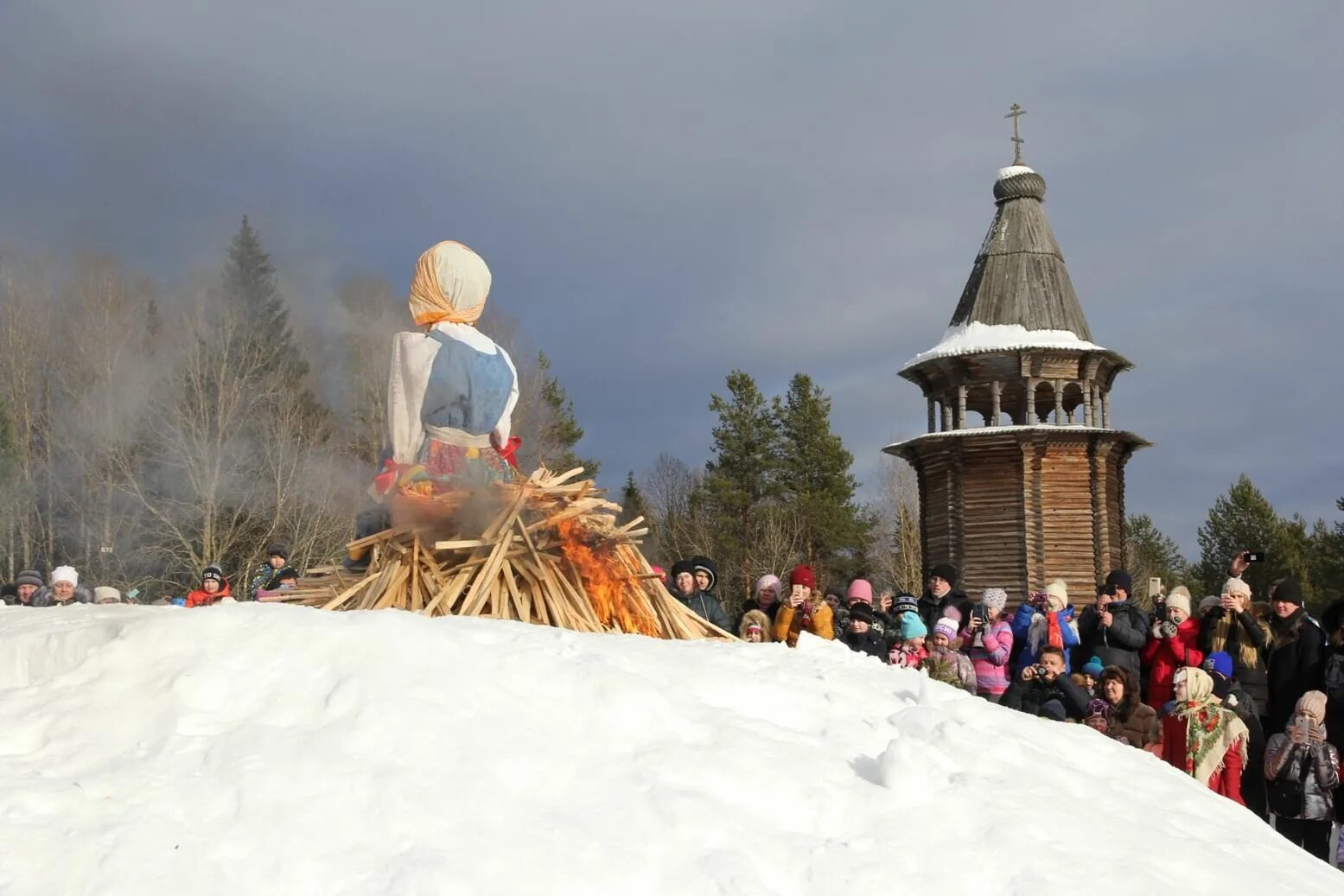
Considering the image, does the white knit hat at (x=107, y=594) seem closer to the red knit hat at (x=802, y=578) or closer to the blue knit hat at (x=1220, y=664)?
the red knit hat at (x=802, y=578)

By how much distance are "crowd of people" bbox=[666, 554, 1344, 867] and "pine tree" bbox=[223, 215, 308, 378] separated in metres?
19.1

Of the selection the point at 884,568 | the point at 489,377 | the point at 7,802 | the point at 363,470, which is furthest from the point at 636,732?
the point at 884,568

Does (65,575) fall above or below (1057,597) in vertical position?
above

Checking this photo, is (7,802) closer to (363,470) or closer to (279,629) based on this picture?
(279,629)

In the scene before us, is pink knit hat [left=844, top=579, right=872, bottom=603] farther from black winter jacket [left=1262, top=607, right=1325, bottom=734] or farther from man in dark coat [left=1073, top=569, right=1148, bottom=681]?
black winter jacket [left=1262, top=607, right=1325, bottom=734]

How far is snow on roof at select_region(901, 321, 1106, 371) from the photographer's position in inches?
1172

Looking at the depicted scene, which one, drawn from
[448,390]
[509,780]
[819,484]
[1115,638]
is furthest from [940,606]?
[819,484]

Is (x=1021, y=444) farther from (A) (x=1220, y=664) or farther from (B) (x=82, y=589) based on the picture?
(B) (x=82, y=589)

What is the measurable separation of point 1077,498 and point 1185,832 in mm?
26286

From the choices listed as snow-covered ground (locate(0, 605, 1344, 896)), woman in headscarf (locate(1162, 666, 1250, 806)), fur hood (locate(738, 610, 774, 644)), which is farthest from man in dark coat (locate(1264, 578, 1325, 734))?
snow-covered ground (locate(0, 605, 1344, 896))

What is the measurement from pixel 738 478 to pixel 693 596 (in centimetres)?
3759

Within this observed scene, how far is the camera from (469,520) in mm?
4898

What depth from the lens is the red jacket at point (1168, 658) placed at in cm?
791

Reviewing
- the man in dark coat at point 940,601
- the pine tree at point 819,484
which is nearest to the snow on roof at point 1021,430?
the pine tree at point 819,484
